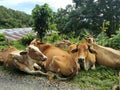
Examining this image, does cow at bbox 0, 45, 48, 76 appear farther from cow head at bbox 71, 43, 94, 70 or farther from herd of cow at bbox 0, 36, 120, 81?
cow head at bbox 71, 43, 94, 70

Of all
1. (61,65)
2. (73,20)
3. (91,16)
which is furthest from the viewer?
(91,16)

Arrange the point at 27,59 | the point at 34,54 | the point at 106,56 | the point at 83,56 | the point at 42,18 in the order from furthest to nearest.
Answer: the point at 42,18 → the point at 106,56 → the point at 83,56 → the point at 27,59 → the point at 34,54

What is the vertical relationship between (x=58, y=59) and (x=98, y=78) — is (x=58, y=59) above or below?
above

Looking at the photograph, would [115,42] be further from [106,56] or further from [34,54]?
[34,54]

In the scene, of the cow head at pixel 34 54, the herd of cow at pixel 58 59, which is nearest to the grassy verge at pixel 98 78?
the herd of cow at pixel 58 59

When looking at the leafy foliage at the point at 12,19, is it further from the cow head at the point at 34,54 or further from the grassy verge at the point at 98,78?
the cow head at the point at 34,54

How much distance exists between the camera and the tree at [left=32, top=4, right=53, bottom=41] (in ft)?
39.0

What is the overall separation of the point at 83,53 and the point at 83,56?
0.32 ft

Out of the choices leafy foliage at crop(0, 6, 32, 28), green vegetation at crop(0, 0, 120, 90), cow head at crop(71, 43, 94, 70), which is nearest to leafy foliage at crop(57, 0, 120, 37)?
green vegetation at crop(0, 0, 120, 90)

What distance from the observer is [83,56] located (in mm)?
8000

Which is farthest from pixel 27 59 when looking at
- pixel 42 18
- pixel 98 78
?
pixel 42 18

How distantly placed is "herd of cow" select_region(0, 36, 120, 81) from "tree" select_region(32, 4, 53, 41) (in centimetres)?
350

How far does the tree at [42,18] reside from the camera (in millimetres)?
11883

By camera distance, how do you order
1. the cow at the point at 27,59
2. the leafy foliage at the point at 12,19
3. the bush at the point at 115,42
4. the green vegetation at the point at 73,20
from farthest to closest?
the leafy foliage at the point at 12,19 → the green vegetation at the point at 73,20 → the bush at the point at 115,42 → the cow at the point at 27,59
